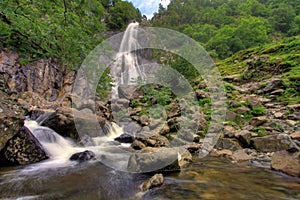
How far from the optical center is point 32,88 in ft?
45.8

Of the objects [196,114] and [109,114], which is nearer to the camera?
[196,114]

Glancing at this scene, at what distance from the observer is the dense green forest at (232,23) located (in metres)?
32.5

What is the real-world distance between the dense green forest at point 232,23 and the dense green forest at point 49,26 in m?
27.8

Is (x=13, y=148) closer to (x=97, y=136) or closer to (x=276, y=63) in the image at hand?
(x=97, y=136)

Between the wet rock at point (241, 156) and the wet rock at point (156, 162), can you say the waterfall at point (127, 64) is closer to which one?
the wet rock at point (241, 156)

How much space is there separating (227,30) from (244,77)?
2564 centimetres

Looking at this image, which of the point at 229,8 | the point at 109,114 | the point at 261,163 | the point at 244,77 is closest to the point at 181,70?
the point at 244,77

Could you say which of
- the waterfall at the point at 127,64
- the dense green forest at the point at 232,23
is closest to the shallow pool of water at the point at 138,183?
the waterfall at the point at 127,64

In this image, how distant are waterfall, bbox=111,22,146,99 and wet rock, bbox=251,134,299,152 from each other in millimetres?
13668

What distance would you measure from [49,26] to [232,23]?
4860 cm

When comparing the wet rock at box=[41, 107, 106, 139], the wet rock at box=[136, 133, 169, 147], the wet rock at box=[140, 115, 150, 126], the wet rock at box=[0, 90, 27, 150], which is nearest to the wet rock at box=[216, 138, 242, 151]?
the wet rock at box=[136, 133, 169, 147]

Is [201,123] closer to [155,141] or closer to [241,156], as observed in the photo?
[155,141]

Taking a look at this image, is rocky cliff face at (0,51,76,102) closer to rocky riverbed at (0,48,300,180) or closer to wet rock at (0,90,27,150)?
rocky riverbed at (0,48,300,180)

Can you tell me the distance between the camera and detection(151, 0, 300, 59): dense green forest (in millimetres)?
32469
